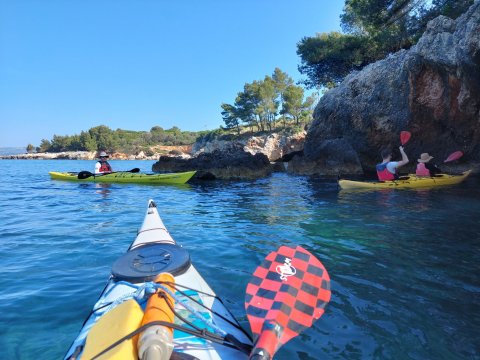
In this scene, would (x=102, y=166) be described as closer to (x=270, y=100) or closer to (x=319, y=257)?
(x=319, y=257)

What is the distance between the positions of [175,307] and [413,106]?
1711 cm

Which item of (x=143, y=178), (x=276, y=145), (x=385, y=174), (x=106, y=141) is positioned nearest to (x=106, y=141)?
(x=106, y=141)

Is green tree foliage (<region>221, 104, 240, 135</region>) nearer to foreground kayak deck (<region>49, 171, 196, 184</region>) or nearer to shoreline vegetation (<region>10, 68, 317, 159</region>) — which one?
shoreline vegetation (<region>10, 68, 317, 159</region>)

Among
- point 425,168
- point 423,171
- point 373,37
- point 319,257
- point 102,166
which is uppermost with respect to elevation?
point 373,37

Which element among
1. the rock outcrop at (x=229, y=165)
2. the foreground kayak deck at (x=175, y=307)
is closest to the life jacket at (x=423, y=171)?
the rock outcrop at (x=229, y=165)

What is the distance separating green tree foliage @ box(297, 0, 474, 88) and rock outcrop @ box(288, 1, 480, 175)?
5149 mm

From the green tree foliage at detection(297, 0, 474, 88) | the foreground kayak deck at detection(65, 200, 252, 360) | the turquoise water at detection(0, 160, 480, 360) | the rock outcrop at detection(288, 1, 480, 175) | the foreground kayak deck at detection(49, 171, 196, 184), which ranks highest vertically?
the green tree foliage at detection(297, 0, 474, 88)

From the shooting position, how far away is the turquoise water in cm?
284

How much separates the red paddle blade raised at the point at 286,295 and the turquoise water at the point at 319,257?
0.35m

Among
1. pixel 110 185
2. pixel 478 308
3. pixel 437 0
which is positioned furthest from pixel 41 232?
pixel 437 0

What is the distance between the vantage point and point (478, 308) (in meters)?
3.22

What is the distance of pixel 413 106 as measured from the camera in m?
16.0

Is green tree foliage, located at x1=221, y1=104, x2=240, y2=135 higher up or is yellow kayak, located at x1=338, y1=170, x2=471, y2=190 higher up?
green tree foliage, located at x1=221, y1=104, x2=240, y2=135

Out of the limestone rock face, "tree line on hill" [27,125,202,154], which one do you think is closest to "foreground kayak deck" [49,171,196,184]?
the limestone rock face
